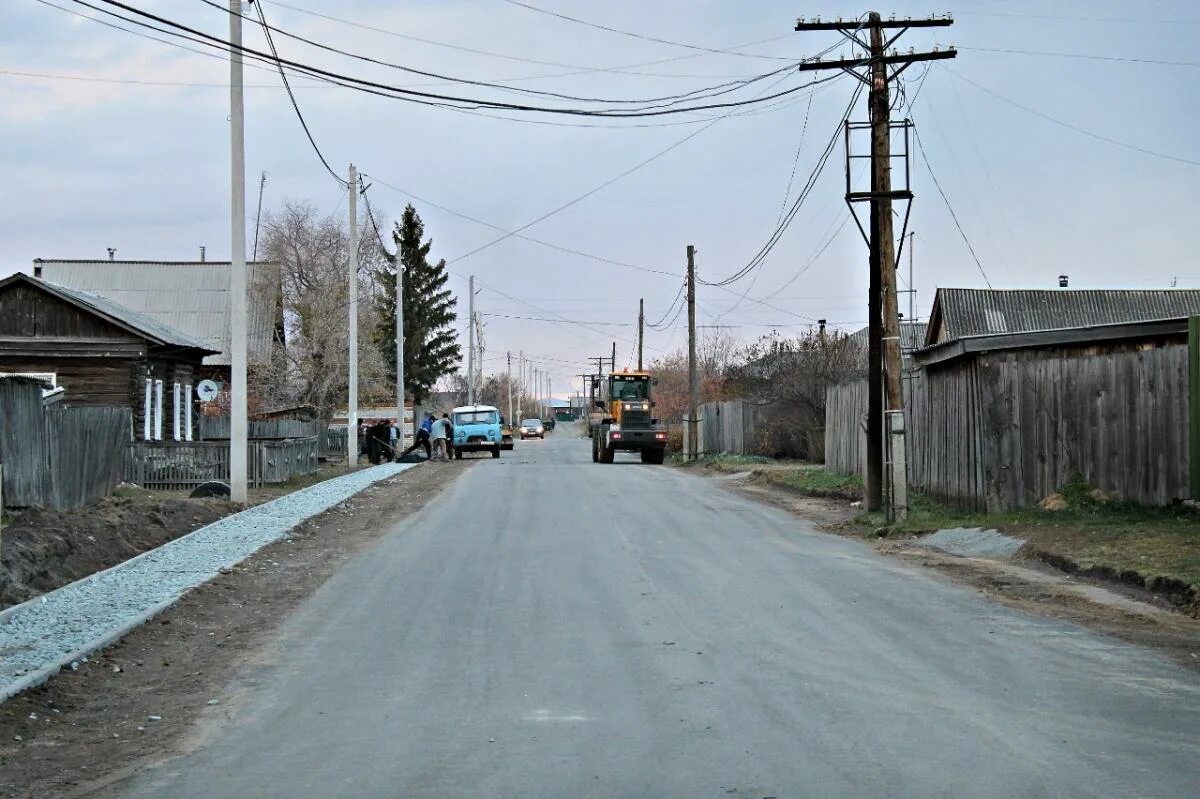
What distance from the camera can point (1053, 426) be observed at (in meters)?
16.8

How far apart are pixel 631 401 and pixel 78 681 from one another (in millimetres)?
37656

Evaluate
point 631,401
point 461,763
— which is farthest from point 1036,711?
point 631,401

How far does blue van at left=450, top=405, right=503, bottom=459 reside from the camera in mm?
53031

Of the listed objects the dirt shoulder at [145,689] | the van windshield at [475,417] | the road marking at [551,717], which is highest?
the van windshield at [475,417]

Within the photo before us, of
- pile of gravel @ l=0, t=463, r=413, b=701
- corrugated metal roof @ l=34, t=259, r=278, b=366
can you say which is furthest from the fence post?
corrugated metal roof @ l=34, t=259, r=278, b=366

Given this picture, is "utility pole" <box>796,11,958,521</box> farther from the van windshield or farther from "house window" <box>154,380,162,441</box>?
the van windshield

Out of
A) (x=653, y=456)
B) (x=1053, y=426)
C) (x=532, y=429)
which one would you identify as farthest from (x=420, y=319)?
(x=1053, y=426)

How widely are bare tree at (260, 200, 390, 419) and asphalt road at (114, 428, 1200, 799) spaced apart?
158ft

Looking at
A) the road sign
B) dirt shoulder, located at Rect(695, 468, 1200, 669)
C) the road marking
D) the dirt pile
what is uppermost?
the road sign

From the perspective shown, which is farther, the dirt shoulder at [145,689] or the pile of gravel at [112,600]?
the pile of gravel at [112,600]

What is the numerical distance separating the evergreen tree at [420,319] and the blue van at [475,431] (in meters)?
33.2

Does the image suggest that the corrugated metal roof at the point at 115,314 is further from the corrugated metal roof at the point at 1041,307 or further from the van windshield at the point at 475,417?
the corrugated metal roof at the point at 1041,307

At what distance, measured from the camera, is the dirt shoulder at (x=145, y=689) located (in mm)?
6733

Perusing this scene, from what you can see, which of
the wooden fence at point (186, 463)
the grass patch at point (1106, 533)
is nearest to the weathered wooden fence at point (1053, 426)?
the grass patch at point (1106, 533)
